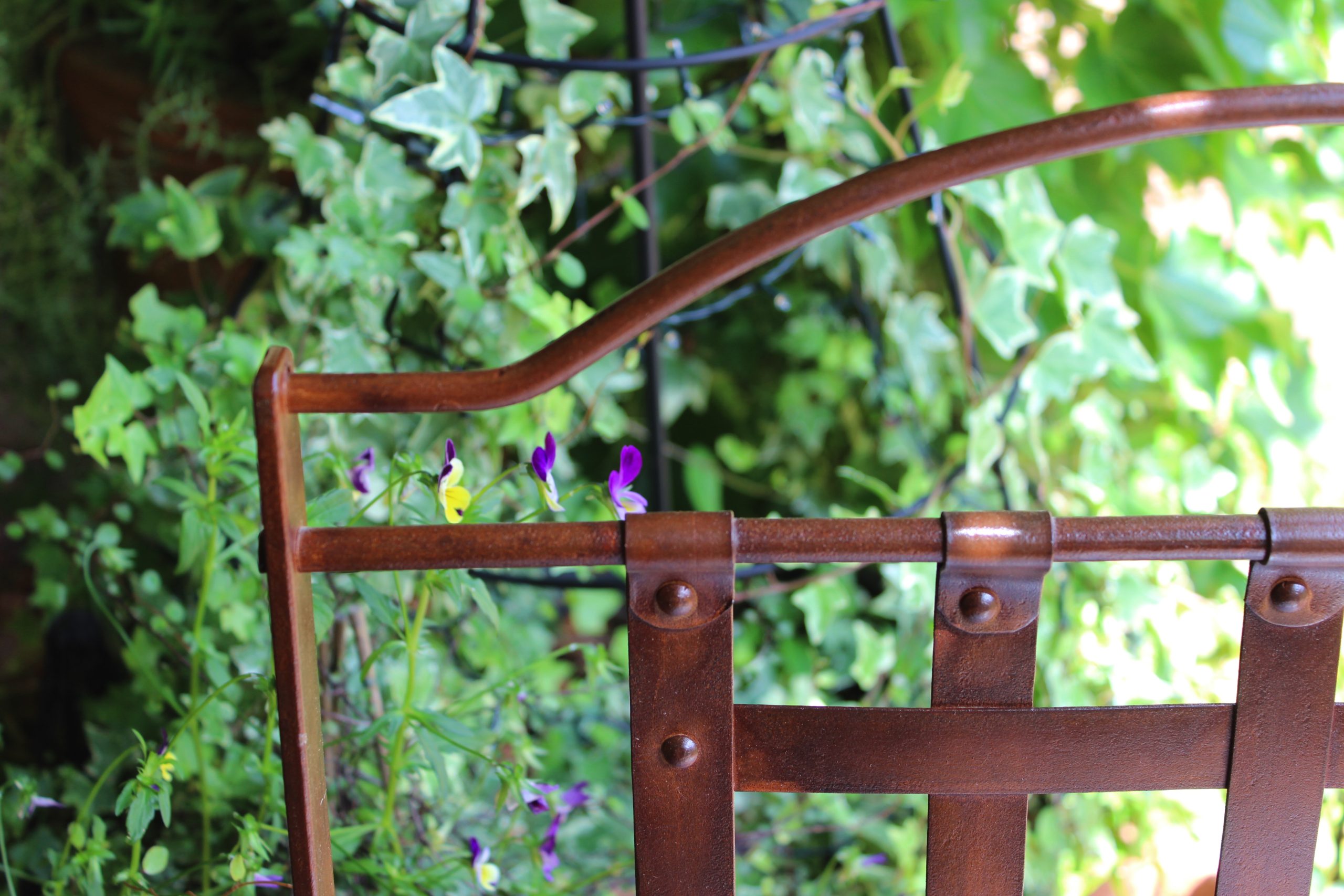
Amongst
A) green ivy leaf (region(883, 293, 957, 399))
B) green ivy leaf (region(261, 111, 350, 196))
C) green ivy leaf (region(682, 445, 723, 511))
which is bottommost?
green ivy leaf (region(682, 445, 723, 511))

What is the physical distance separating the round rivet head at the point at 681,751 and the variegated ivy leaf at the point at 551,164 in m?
0.47

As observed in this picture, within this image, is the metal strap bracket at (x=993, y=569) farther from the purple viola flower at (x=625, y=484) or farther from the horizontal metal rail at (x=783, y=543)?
the purple viola flower at (x=625, y=484)

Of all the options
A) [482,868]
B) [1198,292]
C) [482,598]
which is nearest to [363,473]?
[482,598]

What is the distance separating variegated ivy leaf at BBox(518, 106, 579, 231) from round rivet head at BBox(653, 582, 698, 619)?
17.4 inches

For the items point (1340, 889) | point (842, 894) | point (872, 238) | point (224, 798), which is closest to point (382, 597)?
point (224, 798)

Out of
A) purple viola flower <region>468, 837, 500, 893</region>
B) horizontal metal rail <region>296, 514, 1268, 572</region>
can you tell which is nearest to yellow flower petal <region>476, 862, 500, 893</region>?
purple viola flower <region>468, 837, 500, 893</region>

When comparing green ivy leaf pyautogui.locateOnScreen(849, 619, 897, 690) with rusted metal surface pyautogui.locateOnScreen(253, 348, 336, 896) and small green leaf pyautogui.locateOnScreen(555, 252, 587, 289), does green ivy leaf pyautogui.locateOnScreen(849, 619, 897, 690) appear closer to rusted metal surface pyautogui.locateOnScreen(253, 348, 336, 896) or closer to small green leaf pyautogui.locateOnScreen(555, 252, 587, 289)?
small green leaf pyautogui.locateOnScreen(555, 252, 587, 289)

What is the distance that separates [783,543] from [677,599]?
47 millimetres

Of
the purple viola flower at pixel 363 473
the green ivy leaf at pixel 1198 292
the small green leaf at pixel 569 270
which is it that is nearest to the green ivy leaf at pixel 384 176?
the small green leaf at pixel 569 270

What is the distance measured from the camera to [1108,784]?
15.3 inches

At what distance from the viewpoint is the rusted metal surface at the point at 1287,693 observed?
0.37 metres

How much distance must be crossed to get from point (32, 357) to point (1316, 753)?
4.07 feet

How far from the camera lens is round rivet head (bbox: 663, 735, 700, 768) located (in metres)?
0.38

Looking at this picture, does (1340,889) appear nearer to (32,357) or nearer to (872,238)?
(872,238)
